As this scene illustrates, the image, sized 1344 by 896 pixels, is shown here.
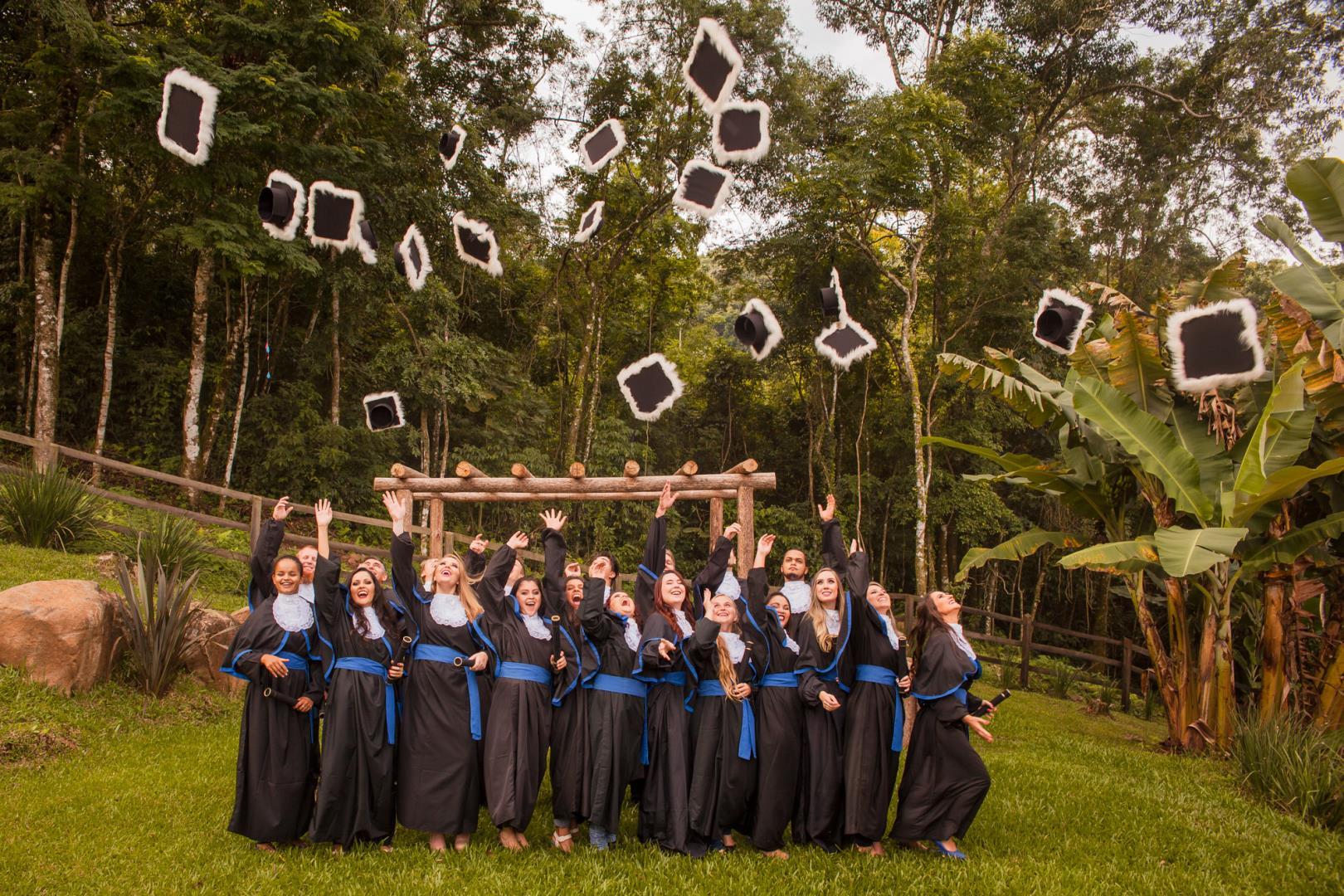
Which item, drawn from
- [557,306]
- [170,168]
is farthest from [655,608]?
[557,306]

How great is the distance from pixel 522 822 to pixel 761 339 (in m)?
6.87

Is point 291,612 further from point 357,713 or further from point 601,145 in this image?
point 601,145

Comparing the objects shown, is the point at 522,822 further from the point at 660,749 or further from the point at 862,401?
the point at 862,401

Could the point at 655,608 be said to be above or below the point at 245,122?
below

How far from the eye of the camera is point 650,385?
29.8ft

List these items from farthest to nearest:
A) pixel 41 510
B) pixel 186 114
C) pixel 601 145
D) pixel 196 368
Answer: pixel 196 368 < pixel 601 145 < pixel 41 510 < pixel 186 114

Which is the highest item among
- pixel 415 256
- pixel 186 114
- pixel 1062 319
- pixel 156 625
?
pixel 186 114

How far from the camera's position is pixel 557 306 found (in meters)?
20.0

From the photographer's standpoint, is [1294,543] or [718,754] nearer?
[718,754]

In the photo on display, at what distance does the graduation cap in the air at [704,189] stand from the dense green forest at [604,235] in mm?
5724

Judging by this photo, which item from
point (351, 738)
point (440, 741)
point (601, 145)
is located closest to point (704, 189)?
point (601, 145)

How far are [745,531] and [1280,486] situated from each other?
13.7ft

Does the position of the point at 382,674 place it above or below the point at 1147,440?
below

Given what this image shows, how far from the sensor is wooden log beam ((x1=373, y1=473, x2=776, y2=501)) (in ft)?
25.0
